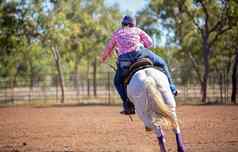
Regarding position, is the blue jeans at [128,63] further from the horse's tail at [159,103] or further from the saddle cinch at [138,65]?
the horse's tail at [159,103]

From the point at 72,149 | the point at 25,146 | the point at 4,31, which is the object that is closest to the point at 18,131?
the point at 25,146

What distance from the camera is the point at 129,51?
7844 mm

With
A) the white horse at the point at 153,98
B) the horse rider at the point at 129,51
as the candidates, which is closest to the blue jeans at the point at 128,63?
the horse rider at the point at 129,51

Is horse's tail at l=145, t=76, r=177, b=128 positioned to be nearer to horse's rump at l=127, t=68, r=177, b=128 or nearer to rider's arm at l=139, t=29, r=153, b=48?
horse's rump at l=127, t=68, r=177, b=128

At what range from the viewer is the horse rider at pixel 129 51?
766 centimetres

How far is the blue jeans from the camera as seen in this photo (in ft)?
25.0

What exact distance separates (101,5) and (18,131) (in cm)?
3976

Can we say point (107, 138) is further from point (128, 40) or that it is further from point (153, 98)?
point (153, 98)

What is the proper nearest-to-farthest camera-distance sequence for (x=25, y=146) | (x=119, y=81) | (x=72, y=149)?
(x=119, y=81) → (x=72, y=149) → (x=25, y=146)

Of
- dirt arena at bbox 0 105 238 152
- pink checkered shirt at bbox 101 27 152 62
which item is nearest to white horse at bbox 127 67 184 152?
pink checkered shirt at bbox 101 27 152 62

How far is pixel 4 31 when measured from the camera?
→ 33.2 meters

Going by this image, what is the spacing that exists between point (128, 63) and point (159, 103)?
1046 mm

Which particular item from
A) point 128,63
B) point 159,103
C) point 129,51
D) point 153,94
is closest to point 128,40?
point 129,51

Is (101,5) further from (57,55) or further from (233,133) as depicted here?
(233,133)
